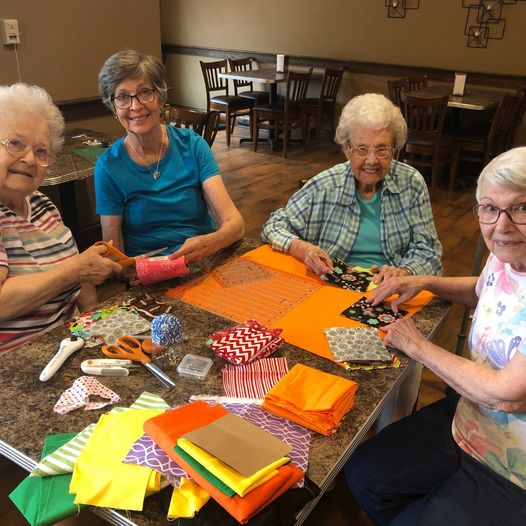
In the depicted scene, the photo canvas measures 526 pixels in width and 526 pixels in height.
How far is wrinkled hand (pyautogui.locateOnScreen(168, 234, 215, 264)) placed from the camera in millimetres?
1644

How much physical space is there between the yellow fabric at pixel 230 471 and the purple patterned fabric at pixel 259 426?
4cm

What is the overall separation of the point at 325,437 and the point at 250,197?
4113 mm

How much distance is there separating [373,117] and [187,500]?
1.44 m

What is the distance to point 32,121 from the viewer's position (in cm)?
146

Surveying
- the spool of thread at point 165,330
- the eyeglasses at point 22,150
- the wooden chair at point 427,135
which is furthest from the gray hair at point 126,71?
the wooden chair at point 427,135

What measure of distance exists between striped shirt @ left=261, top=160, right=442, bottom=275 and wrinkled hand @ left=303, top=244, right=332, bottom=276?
0.14 m

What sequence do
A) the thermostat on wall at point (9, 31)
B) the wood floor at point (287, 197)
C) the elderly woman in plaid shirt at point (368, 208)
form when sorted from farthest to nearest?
the thermostat on wall at point (9, 31)
the elderly woman in plaid shirt at point (368, 208)
the wood floor at point (287, 197)

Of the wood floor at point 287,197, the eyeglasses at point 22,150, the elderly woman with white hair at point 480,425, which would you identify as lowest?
the wood floor at point 287,197

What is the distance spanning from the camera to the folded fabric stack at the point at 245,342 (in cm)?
119

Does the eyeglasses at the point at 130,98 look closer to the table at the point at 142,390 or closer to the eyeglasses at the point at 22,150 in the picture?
the eyeglasses at the point at 22,150

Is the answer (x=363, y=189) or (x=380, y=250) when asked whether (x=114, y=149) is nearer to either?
(x=363, y=189)

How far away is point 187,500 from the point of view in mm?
812

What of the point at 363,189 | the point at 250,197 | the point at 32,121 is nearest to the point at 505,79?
the point at 250,197

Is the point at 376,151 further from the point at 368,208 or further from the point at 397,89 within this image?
the point at 397,89
